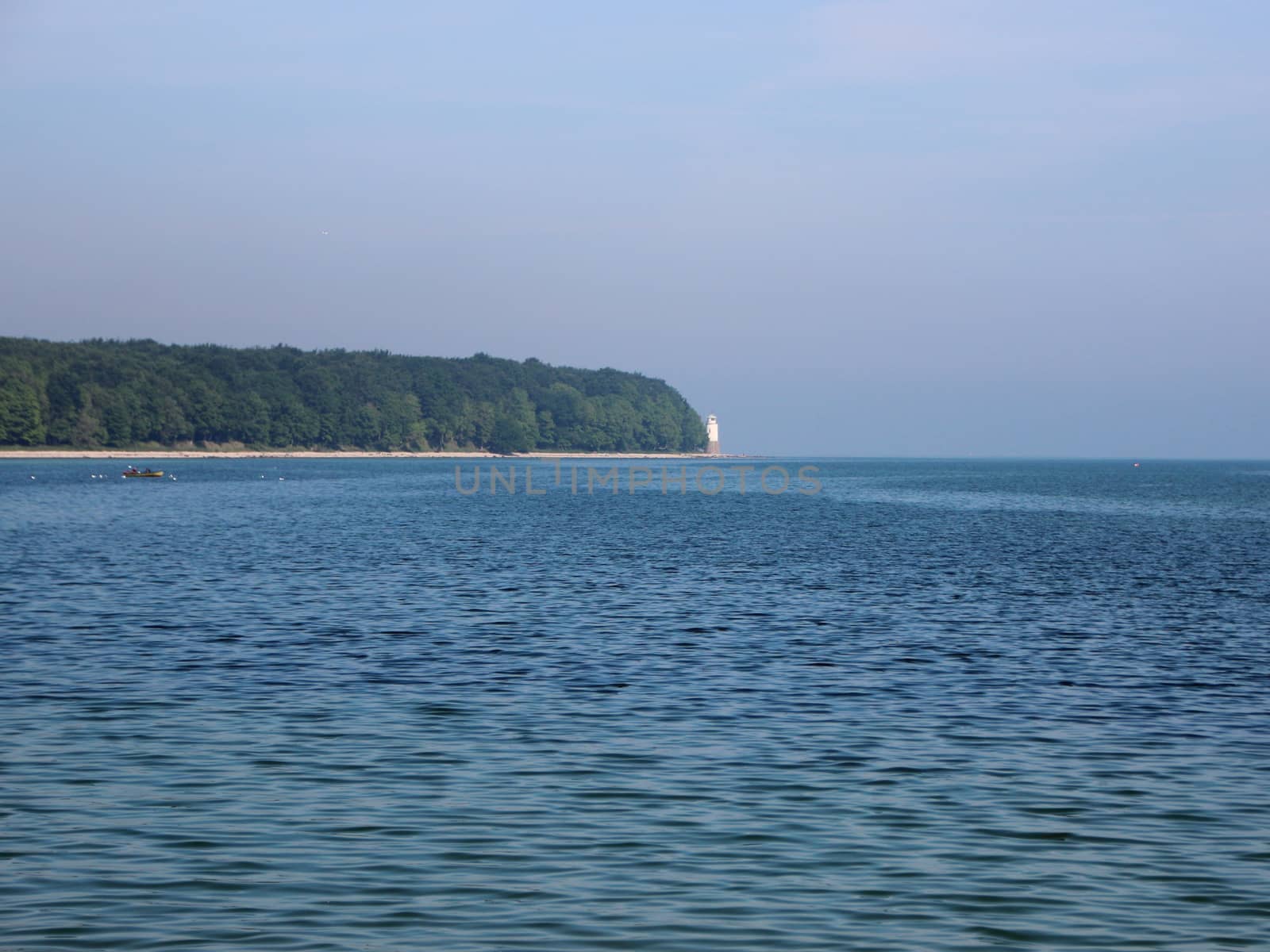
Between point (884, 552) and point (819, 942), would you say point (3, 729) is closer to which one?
point (819, 942)

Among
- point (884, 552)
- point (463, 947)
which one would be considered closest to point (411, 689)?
point (463, 947)

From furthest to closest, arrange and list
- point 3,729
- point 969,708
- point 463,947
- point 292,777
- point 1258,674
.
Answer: point 1258,674 < point 969,708 < point 3,729 < point 292,777 < point 463,947

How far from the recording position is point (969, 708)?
22.1 meters

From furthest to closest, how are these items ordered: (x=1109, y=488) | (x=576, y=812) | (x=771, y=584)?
(x=1109, y=488)
(x=771, y=584)
(x=576, y=812)

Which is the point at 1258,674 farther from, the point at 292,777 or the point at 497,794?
the point at 292,777

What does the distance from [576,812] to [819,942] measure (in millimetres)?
4550

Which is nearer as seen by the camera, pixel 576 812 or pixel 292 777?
pixel 576 812

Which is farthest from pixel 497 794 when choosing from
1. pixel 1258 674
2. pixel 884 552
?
pixel 884 552

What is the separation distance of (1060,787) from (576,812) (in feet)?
19.6

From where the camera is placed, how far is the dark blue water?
12055 mm

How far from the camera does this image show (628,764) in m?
17.8

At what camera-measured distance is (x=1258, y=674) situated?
26031 millimetres

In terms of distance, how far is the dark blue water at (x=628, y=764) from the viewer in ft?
39.5

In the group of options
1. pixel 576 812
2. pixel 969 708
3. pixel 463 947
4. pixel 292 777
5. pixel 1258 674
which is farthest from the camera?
pixel 1258 674
